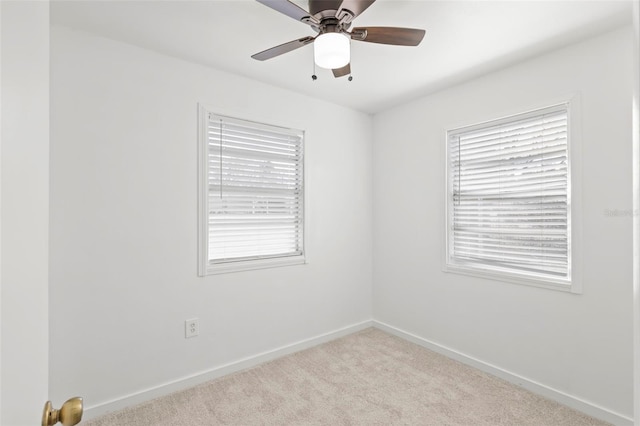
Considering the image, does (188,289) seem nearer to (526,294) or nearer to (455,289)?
(455,289)

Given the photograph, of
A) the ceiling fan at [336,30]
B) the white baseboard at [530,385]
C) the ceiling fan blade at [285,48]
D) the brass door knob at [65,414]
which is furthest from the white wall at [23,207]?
the white baseboard at [530,385]

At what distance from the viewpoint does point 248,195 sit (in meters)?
2.82

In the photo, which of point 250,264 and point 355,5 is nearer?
point 355,5

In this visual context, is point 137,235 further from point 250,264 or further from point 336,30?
point 336,30

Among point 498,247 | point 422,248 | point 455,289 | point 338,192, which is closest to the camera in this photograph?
point 498,247

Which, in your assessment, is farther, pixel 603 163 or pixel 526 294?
pixel 526 294

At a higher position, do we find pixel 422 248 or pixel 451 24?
pixel 451 24

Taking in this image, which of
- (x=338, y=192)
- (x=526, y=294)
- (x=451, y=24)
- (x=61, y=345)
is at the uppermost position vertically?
(x=451, y=24)

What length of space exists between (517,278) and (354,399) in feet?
5.18

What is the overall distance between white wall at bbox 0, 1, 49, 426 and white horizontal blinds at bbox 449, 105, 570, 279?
286cm

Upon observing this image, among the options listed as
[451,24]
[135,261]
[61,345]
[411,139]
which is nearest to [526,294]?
[411,139]

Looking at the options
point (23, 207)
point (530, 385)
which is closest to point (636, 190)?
point (23, 207)

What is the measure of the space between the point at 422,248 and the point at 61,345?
301 cm

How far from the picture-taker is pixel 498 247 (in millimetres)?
2695
